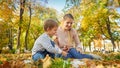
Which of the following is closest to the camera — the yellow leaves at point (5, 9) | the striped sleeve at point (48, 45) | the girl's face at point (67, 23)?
the striped sleeve at point (48, 45)

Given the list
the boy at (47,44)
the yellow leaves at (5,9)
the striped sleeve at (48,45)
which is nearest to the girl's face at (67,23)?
the boy at (47,44)

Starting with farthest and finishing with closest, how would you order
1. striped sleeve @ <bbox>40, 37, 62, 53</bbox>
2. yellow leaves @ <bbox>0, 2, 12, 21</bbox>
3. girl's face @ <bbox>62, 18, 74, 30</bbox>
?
yellow leaves @ <bbox>0, 2, 12, 21</bbox> → girl's face @ <bbox>62, 18, 74, 30</bbox> → striped sleeve @ <bbox>40, 37, 62, 53</bbox>

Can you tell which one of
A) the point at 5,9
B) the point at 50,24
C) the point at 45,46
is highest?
the point at 5,9

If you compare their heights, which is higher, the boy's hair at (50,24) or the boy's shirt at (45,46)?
the boy's hair at (50,24)

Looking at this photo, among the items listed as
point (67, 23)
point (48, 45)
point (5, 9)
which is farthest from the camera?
point (5, 9)

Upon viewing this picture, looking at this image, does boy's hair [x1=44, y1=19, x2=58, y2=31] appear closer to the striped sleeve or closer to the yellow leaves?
the striped sleeve

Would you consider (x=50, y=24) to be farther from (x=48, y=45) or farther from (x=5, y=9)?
(x=5, y=9)

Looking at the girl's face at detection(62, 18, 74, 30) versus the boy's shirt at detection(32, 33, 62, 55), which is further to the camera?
the girl's face at detection(62, 18, 74, 30)

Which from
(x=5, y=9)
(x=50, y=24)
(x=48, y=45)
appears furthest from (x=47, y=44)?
(x=5, y=9)

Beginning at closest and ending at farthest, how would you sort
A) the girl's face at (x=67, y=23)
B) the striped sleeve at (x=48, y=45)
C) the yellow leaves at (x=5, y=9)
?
the striped sleeve at (x=48, y=45) < the girl's face at (x=67, y=23) < the yellow leaves at (x=5, y=9)

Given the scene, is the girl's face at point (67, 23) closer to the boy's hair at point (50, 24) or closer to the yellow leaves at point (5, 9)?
the boy's hair at point (50, 24)

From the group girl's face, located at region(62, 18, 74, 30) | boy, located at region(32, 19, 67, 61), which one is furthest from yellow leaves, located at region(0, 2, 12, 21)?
boy, located at region(32, 19, 67, 61)

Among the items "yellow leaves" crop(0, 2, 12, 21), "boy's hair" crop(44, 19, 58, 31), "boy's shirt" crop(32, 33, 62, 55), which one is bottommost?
"boy's shirt" crop(32, 33, 62, 55)

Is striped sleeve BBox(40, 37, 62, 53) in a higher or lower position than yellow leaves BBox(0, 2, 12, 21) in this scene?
lower
